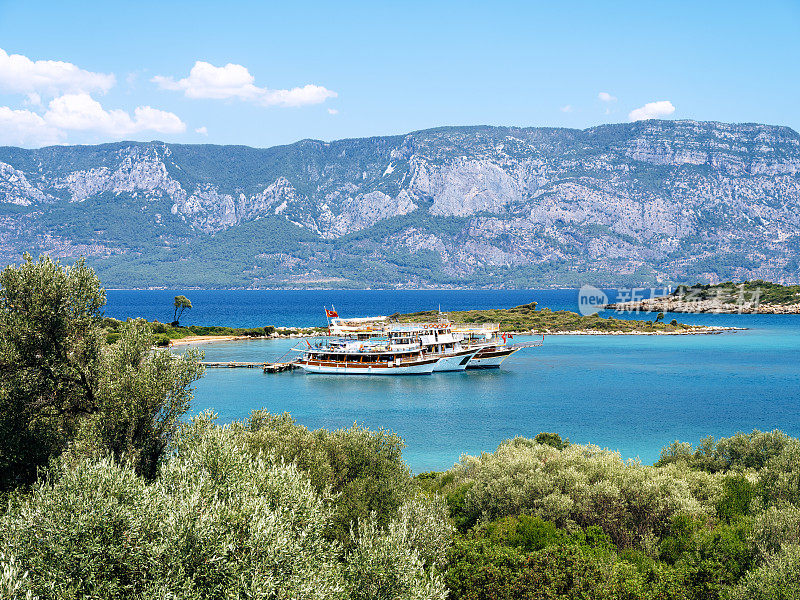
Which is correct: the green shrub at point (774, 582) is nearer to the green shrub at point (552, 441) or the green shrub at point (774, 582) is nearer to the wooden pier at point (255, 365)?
the green shrub at point (552, 441)

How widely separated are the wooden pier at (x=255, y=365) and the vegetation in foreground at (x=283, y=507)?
48.5 meters

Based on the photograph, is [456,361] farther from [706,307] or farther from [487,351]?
[706,307]

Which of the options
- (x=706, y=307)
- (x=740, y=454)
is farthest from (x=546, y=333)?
(x=740, y=454)

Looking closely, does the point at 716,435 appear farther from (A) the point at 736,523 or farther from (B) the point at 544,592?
(B) the point at 544,592

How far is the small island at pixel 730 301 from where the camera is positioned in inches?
6147

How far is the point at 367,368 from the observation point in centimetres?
7512

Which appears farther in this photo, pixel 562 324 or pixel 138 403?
pixel 562 324

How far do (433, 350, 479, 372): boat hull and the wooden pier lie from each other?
18.4m

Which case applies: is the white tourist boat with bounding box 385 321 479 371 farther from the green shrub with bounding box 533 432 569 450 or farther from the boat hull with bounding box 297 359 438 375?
the green shrub with bounding box 533 432 569 450

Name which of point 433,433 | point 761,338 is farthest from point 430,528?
point 761,338

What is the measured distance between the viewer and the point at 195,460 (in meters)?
12.9

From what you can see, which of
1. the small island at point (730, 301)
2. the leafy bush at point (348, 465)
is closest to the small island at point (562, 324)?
the small island at point (730, 301)

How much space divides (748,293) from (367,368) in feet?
435

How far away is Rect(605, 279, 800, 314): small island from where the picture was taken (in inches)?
6147
